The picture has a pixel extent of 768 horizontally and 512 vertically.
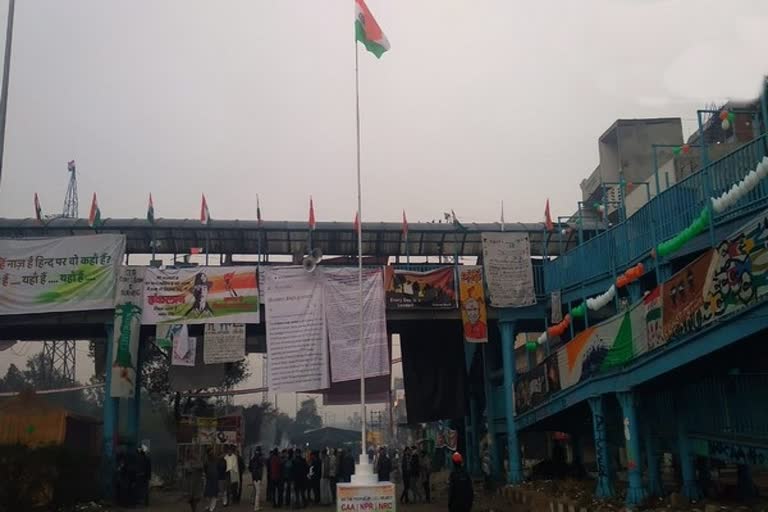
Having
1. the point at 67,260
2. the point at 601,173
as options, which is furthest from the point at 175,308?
the point at 601,173

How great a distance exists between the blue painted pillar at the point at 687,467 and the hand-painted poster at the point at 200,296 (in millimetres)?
12508

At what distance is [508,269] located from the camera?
22266 millimetres

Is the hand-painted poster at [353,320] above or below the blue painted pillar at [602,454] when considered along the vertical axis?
above

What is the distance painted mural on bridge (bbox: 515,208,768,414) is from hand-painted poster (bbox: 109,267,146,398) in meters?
12.9

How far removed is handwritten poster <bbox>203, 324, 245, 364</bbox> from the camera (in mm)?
21312

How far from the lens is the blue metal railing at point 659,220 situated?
12.3 meters

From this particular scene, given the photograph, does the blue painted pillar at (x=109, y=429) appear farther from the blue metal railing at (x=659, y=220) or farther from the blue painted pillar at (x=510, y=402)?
the blue metal railing at (x=659, y=220)

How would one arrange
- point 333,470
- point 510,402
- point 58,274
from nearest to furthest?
point 333,470
point 58,274
point 510,402

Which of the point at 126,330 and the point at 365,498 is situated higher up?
the point at 126,330

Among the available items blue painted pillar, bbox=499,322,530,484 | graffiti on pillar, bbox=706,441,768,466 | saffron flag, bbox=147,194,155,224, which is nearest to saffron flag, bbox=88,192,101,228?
saffron flag, bbox=147,194,155,224

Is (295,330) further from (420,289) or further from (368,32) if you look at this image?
(368,32)

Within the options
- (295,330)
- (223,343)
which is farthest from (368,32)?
(223,343)

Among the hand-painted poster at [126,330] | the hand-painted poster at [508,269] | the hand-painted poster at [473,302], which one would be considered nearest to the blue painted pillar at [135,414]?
the hand-painted poster at [126,330]

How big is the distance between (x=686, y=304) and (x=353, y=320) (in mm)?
11502
